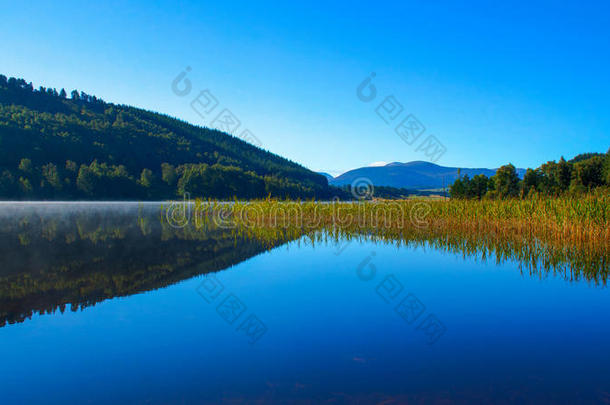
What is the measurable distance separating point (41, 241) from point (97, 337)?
11.4m

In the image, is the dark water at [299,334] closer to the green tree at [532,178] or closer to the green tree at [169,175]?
the green tree at [532,178]

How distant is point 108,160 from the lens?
105875mm

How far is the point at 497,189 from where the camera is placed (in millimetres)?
30203

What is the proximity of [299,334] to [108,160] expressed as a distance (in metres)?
116

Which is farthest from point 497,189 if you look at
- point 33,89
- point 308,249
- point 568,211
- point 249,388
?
point 33,89

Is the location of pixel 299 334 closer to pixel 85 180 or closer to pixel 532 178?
pixel 532 178

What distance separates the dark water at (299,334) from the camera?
11.7 ft

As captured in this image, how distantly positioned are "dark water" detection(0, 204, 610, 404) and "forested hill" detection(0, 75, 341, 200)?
254 ft

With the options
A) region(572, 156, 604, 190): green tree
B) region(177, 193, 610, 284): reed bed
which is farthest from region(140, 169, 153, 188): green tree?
region(572, 156, 604, 190): green tree

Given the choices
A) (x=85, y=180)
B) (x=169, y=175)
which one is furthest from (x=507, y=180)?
(x=85, y=180)

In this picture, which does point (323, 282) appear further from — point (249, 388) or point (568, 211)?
point (568, 211)

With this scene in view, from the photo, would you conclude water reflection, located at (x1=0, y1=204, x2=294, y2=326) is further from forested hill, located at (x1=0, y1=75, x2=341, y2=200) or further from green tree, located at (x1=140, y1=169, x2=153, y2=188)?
green tree, located at (x1=140, y1=169, x2=153, y2=188)

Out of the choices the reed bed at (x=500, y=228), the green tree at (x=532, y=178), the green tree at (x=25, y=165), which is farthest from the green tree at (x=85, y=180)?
the green tree at (x=532, y=178)

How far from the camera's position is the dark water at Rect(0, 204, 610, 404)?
3.55 meters
